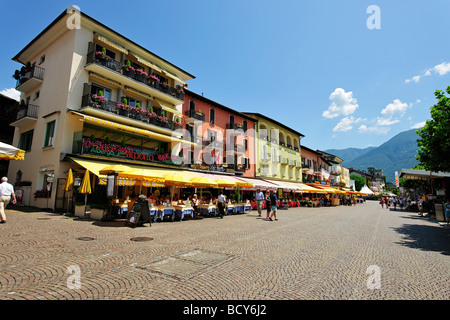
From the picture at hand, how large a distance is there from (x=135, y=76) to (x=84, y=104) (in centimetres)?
496

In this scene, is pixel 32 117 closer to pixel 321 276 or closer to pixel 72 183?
pixel 72 183

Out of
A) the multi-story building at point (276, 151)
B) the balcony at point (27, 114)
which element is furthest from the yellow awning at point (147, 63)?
the multi-story building at point (276, 151)

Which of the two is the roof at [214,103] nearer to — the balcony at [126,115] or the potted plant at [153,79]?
the potted plant at [153,79]

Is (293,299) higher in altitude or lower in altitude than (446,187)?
lower

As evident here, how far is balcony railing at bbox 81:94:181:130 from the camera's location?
1584 centimetres

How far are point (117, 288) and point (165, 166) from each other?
17.0 meters

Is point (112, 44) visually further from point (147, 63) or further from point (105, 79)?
point (147, 63)

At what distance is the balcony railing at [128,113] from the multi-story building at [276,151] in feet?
50.0

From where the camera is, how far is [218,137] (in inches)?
1084

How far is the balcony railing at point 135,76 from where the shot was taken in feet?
53.5

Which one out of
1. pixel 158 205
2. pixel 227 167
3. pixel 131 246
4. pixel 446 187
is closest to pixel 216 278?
pixel 131 246

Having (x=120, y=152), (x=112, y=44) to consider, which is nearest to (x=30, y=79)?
(x=112, y=44)

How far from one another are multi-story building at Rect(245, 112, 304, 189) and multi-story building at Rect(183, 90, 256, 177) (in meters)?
1.77

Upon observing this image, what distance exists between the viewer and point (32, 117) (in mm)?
18062
